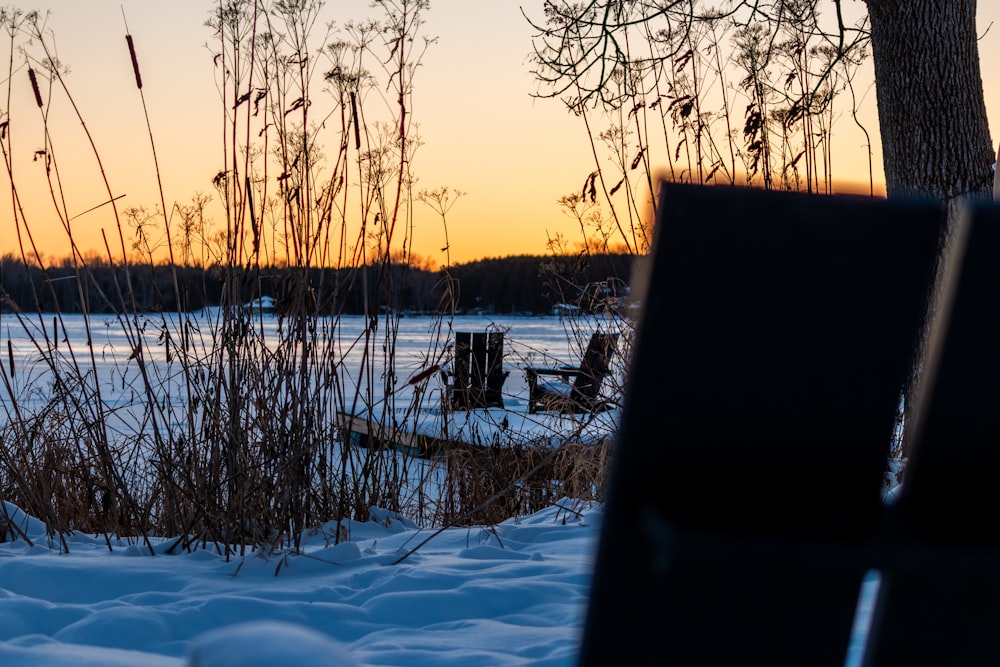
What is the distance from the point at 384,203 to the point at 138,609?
1.43m

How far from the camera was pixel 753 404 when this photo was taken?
669 mm

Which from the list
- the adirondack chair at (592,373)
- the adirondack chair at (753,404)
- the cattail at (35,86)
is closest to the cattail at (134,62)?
the cattail at (35,86)

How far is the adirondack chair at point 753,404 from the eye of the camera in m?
0.65

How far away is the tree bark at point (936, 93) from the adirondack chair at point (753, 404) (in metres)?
4.06

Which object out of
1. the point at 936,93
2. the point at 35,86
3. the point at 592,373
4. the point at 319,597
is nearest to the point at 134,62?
the point at 35,86

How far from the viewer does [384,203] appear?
2973mm

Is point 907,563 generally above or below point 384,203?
below

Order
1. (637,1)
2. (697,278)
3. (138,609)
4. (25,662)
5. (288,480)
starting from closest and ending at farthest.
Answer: (697,278)
(25,662)
(138,609)
(288,480)
(637,1)

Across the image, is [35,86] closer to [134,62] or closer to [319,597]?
[134,62]

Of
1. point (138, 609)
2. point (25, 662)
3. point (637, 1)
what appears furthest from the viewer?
point (637, 1)

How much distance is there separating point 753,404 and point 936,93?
4.30 metres

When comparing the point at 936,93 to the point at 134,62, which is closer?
the point at 134,62

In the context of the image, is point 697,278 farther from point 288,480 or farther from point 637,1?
point 637,1

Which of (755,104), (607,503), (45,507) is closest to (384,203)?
(45,507)
